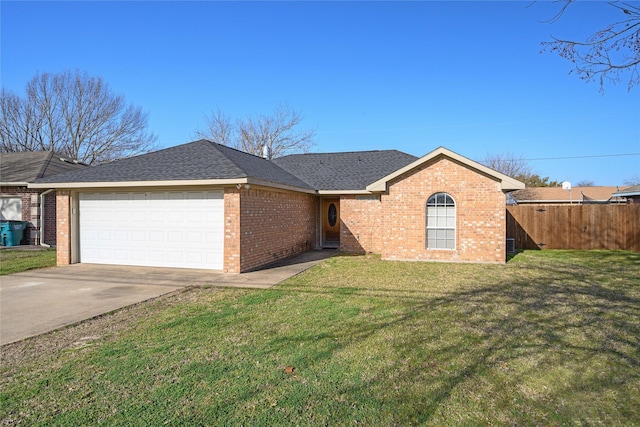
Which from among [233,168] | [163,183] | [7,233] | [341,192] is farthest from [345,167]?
[7,233]

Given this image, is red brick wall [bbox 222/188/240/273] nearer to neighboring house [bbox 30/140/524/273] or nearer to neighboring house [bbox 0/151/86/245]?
neighboring house [bbox 30/140/524/273]

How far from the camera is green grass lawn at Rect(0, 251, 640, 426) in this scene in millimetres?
3146

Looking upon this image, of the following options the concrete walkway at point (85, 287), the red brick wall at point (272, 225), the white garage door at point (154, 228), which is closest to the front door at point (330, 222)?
the red brick wall at point (272, 225)

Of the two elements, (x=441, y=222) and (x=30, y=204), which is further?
(x=30, y=204)

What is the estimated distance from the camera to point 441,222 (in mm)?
12016

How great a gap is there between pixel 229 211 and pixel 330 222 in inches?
300

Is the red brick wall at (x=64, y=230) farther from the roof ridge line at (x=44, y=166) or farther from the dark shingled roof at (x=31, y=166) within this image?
the roof ridge line at (x=44, y=166)

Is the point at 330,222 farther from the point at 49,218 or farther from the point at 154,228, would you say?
the point at 49,218

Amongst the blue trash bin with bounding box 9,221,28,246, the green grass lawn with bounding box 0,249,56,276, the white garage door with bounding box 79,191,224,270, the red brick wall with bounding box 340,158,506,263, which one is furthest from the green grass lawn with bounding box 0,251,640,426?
the blue trash bin with bounding box 9,221,28,246

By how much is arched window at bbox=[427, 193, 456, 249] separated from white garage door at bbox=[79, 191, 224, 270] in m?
6.72

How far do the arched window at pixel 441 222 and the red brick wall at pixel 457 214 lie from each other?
0.16 meters

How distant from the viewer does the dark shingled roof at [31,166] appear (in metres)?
16.8

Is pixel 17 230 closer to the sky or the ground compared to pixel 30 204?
closer to the ground

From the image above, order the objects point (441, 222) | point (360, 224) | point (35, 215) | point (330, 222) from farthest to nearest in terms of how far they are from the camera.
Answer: point (330, 222), point (35, 215), point (360, 224), point (441, 222)
